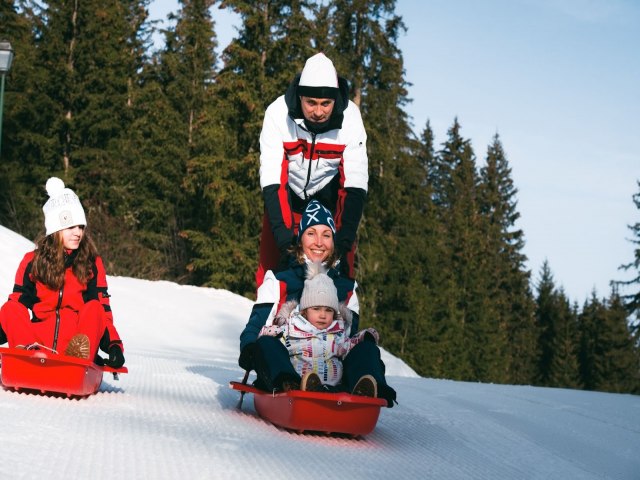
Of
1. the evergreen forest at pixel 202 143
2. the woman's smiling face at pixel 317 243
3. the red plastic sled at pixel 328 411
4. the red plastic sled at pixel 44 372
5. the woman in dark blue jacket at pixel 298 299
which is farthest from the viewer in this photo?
the evergreen forest at pixel 202 143

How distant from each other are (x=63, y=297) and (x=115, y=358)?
446mm

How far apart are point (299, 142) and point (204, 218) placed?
88.6 ft

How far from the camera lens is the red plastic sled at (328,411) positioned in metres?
4.08

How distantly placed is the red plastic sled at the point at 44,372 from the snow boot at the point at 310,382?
114cm

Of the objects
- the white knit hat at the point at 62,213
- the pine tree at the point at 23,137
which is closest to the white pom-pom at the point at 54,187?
the white knit hat at the point at 62,213

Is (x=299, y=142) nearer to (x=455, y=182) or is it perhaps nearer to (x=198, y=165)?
(x=198, y=165)

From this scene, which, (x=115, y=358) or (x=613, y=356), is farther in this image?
(x=613, y=356)

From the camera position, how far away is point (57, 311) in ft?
16.1

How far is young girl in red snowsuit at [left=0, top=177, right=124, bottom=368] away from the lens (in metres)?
4.78

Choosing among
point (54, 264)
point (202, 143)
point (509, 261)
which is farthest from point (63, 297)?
point (509, 261)

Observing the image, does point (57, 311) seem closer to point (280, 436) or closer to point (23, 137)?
point (280, 436)

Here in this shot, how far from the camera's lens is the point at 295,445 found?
404cm

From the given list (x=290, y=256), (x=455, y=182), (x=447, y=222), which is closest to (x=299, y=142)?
(x=290, y=256)

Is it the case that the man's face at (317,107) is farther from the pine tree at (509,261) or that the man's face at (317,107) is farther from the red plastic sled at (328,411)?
the pine tree at (509,261)
